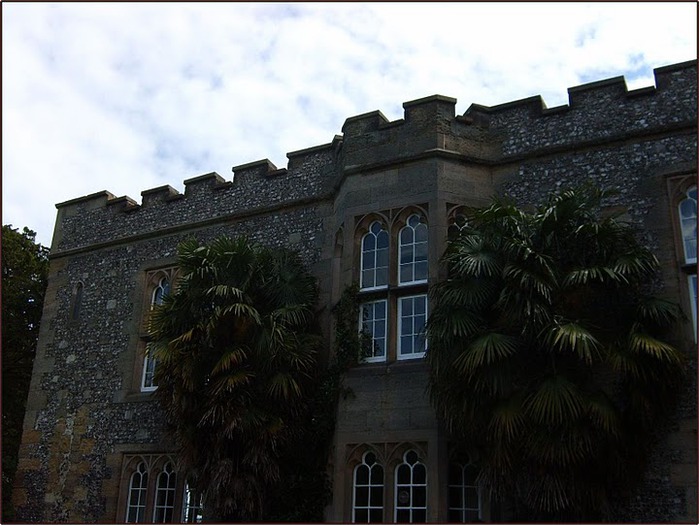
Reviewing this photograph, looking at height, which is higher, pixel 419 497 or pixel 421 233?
pixel 421 233

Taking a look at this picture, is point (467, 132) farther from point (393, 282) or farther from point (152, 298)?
point (152, 298)

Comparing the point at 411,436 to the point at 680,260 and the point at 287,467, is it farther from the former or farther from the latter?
the point at 680,260

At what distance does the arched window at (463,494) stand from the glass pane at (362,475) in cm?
127

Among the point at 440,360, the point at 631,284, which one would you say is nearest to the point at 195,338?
the point at 440,360

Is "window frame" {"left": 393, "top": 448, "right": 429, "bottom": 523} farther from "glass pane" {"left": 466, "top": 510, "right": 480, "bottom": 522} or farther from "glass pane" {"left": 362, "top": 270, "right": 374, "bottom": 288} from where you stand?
"glass pane" {"left": 362, "top": 270, "right": 374, "bottom": 288}

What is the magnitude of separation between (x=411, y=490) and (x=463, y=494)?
0.72m

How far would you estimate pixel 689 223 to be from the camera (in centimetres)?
1047

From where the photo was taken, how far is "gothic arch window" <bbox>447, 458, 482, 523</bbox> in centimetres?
1020

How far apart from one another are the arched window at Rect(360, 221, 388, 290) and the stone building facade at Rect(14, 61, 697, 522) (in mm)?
33

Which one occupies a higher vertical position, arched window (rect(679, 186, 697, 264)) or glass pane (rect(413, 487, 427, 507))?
arched window (rect(679, 186, 697, 264))

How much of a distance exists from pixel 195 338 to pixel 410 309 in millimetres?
3423

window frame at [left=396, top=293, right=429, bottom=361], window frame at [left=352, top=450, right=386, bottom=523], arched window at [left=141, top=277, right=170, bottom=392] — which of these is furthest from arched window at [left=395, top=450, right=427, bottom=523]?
arched window at [left=141, top=277, right=170, bottom=392]

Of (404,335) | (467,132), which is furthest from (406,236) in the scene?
(467,132)

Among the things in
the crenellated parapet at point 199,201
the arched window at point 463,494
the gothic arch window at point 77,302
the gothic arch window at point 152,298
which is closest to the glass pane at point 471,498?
the arched window at point 463,494
